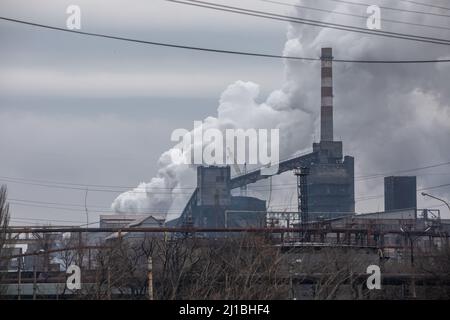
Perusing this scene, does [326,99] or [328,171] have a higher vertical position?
[326,99]

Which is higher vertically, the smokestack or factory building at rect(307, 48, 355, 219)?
the smokestack

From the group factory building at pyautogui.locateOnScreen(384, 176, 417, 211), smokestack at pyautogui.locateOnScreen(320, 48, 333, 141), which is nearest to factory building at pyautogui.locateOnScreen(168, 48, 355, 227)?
smokestack at pyautogui.locateOnScreen(320, 48, 333, 141)

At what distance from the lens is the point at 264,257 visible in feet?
51.6

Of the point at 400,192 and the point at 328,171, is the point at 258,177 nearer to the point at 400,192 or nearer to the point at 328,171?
Answer: the point at 328,171

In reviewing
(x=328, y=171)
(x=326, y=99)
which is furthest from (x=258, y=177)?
(x=326, y=99)

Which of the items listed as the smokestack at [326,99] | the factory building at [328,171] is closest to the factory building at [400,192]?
the factory building at [328,171]

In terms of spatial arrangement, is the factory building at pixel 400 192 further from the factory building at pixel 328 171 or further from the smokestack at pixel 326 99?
the smokestack at pixel 326 99

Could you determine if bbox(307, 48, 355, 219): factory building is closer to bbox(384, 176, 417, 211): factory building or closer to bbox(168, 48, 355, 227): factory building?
bbox(168, 48, 355, 227): factory building

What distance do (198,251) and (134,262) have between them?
1422 millimetres

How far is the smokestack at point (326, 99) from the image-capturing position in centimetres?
4597

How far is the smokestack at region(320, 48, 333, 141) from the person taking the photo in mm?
45969

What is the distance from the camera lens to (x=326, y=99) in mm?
46375
